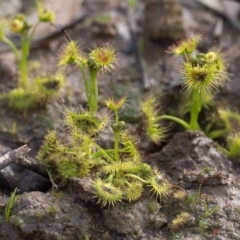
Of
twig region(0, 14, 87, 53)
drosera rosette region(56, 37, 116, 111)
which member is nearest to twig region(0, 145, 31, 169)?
drosera rosette region(56, 37, 116, 111)

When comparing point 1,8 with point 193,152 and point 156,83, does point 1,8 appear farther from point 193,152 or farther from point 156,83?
point 193,152

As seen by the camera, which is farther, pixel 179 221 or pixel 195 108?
pixel 195 108

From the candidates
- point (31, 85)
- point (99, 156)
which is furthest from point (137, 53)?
→ point (99, 156)

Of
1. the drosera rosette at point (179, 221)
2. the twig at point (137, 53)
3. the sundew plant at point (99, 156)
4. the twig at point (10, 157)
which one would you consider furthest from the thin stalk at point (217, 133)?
the twig at point (10, 157)

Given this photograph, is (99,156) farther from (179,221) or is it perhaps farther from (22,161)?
(179,221)

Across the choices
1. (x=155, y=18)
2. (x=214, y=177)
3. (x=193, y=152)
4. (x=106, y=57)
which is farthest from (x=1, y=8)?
(x=214, y=177)

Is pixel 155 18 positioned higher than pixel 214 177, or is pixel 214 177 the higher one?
pixel 155 18

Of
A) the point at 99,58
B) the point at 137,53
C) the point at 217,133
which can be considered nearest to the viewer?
the point at 99,58

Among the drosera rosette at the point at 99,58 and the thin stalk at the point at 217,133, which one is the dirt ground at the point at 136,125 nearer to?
the thin stalk at the point at 217,133

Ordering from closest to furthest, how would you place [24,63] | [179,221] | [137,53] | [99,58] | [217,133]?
[179,221], [99,58], [217,133], [24,63], [137,53]
